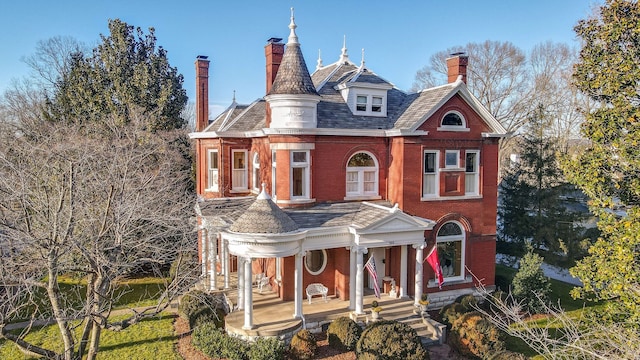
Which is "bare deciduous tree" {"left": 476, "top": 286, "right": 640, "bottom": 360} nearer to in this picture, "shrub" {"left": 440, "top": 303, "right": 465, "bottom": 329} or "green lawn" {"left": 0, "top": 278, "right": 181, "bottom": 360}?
"shrub" {"left": 440, "top": 303, "right": 465, "bottom": 329}

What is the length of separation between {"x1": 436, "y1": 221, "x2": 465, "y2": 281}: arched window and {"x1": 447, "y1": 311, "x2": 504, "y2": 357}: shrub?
423 centimetres

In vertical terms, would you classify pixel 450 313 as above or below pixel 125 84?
below

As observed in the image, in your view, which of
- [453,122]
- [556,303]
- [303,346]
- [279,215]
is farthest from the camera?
[556,303]

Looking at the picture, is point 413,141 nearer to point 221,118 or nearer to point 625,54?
point 625,54

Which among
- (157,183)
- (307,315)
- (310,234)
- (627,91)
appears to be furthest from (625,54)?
(157,183)

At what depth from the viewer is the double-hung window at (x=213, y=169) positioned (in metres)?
23.0

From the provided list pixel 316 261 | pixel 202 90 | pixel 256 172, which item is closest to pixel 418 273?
pixel 316 261

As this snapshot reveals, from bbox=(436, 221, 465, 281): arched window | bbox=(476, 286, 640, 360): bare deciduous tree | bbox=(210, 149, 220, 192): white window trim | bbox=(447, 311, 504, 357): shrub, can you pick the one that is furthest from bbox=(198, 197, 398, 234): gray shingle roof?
bbox=(476, 286, 640, 360): bare deciduous tree

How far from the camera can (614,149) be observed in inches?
537

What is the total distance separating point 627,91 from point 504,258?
16.0 m

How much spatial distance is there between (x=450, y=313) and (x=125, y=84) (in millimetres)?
22165

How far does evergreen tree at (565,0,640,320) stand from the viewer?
41.8ft

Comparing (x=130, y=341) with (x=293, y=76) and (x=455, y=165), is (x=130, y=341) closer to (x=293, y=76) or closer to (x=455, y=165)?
(x=293, y=76)

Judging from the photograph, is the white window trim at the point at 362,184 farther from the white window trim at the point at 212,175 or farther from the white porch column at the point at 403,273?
the white window trim at the point at 212,175
